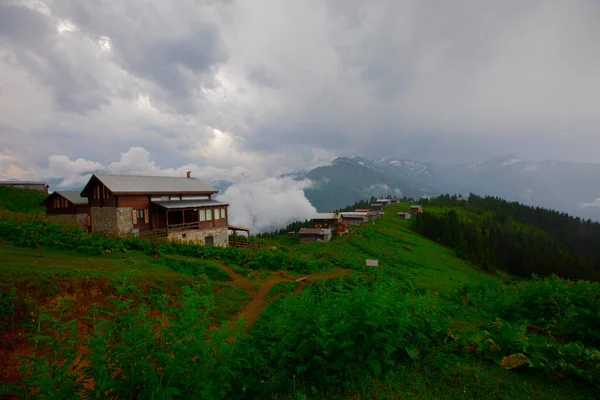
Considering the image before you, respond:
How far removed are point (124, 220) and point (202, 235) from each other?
8578 mm

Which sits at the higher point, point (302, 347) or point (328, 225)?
point (302, 347)

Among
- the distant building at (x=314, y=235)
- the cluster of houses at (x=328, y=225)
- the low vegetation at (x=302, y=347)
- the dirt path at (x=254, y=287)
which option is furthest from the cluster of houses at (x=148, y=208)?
the cluster of houses at (x=328, y=225)

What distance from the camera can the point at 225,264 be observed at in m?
23.0

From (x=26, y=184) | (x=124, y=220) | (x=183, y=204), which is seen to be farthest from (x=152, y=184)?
(x=26, y=184)

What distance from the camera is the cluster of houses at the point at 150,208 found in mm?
29641

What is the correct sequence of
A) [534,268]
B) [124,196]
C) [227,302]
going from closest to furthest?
[227,302] → [124,196] → [534,268]

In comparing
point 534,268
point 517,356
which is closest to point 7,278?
point 517,356

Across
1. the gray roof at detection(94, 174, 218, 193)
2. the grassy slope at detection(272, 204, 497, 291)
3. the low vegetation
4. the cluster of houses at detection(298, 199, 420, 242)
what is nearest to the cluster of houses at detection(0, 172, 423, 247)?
the gray roof at detection(94, 174, 218, 193)

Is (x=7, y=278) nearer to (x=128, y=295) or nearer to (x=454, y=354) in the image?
(x=128, y=295)

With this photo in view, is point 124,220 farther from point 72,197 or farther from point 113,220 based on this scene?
point 72,197

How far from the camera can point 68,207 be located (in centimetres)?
4050

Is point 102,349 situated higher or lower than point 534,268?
higher

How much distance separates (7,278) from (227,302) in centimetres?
892

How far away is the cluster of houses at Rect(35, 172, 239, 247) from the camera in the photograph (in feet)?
97.2
